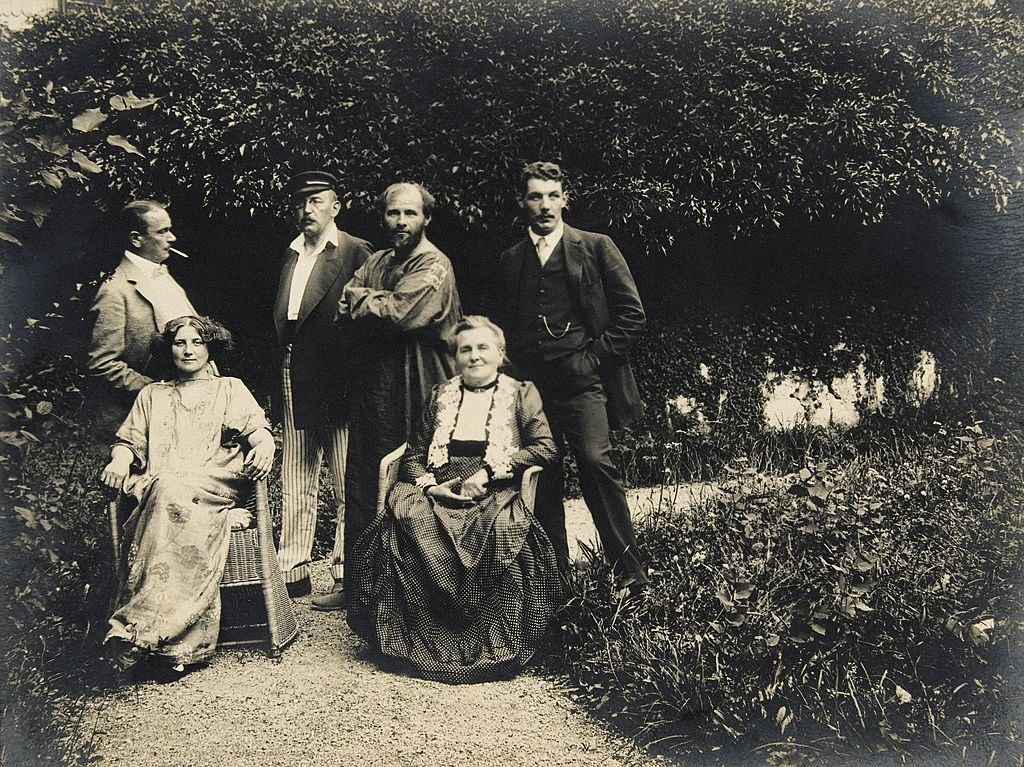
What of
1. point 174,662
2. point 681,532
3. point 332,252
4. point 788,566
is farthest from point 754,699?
point 332,252

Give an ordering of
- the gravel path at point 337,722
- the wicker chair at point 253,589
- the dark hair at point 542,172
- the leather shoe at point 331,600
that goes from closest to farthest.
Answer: the gravel path at point 337,722 < the wicker chair at point 253,589 < the dark hair at point 542,172 < the leather shoe at point 331,600

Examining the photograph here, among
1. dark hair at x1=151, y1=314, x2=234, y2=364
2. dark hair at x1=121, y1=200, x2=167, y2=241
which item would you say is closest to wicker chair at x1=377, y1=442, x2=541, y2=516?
dark hair at x1=151, y1=314, x2=234, y2=364

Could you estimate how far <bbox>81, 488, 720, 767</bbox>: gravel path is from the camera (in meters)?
3.25

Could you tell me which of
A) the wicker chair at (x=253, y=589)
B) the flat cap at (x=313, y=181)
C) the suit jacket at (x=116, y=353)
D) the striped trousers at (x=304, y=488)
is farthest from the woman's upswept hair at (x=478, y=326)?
the suit jacket at (x=116, y=353)

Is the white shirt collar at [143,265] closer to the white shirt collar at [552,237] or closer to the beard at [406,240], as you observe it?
the beard at [406,240]

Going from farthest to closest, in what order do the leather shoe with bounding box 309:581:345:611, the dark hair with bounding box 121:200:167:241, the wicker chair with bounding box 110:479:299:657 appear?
the leather shoe with bounding box 309:581:345:611, the dark hair with bounding box 121:200:167:241, the wicker chair with bounding box 110:479:299:657

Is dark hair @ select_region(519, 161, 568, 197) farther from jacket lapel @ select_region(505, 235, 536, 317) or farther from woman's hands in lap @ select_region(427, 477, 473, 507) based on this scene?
woman's hands in lap @ select_region(427, 477, 473, 507)

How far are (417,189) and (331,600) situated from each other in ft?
6.78

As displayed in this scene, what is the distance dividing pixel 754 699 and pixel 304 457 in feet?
7.75

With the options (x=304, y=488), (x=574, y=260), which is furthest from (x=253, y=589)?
(x=574, y=260)

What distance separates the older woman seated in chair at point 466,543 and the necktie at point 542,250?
39cm

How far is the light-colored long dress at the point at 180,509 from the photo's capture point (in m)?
3.46

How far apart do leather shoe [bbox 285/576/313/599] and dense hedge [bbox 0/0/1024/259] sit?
1.86 meters

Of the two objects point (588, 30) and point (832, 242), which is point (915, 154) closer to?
point (832, 242)
